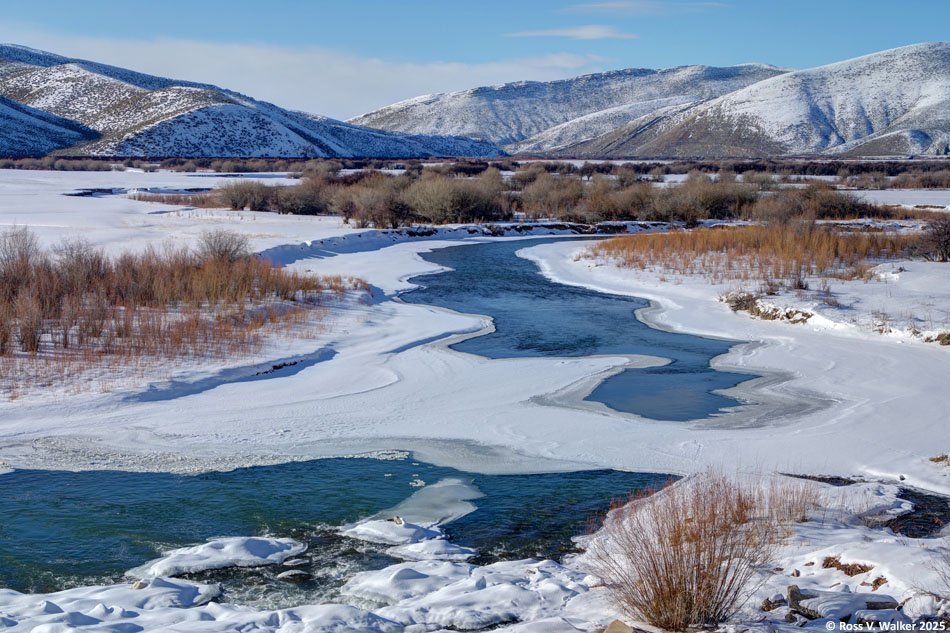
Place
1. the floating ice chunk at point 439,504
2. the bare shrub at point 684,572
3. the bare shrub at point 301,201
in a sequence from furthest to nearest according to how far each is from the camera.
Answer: the bare shrub at point 301,201 → the floating ice chunk at point 439,504 → the bare shrub at point 684,572

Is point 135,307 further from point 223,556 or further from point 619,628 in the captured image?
point 619,628

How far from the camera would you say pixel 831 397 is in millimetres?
11453

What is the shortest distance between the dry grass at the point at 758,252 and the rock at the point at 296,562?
52.6ft

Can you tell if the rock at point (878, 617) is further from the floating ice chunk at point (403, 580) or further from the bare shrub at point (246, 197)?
the bare shrub at point (246, 197)

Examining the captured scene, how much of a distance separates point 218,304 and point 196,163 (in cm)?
7296

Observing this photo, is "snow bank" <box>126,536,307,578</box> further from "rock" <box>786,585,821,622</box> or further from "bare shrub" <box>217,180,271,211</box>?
"bare shrub" <box>217,180,271,211</box>

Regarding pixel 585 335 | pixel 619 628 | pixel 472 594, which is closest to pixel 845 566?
pixel 619 628

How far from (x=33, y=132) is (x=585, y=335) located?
352 ft

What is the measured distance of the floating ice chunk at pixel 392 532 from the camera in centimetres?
703

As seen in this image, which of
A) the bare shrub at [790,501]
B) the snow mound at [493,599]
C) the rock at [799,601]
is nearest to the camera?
the rock at [799,601]

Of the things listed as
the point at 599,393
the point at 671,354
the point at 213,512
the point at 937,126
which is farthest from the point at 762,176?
the point at 937,126

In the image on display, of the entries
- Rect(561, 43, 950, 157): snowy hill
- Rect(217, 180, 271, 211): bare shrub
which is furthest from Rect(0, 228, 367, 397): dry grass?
Rect(561, 43, 950, 157): snowy hill

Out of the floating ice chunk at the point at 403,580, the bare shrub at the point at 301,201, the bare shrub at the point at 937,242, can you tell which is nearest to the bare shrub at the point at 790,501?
the floating ice chunk at the point at 403,580

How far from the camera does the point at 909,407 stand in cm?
1078
